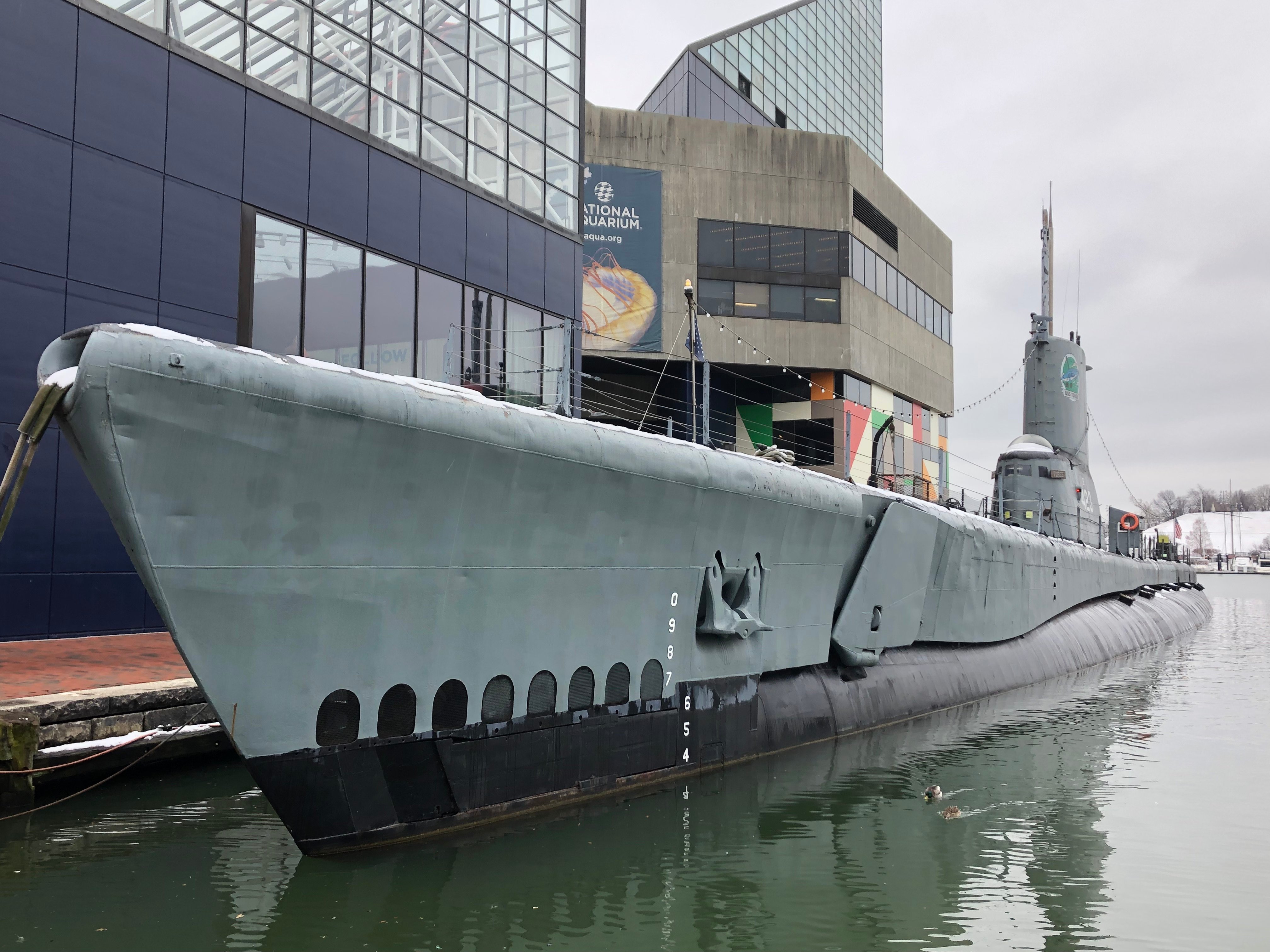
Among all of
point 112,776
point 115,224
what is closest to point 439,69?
point 115,224

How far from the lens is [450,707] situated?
7.43m

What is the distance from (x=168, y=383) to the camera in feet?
19.6

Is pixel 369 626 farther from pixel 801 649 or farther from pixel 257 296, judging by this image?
pixel 257 296

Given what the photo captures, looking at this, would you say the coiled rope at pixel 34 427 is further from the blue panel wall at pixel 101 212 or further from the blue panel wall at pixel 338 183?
the blue panel wall at pixel 338 183

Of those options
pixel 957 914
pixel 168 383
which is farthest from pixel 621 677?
pixel 168 383

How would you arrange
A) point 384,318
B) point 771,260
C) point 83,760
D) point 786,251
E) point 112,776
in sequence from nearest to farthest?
point 83,760, point 112,776, point 384,318, point 771,260, point 786,251

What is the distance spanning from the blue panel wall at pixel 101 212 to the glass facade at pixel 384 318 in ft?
1.76

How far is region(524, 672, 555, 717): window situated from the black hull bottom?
10 centimetres

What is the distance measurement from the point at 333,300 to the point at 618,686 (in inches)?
423

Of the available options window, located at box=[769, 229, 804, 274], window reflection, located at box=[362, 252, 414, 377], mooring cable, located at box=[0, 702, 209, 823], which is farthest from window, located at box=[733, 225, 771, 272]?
mooring cable, located at box=[0, 702, 209, 823]

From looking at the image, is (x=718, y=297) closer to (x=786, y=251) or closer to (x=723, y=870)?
(x=786, y=251)

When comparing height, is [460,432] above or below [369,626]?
above

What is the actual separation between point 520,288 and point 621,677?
13955mm

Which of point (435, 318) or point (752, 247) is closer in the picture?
point (435, 318)
